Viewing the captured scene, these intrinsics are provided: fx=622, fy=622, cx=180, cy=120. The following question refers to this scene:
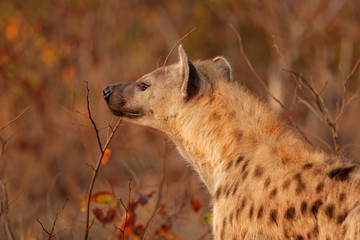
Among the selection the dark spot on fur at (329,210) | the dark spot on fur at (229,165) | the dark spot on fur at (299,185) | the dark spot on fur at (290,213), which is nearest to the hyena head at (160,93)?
the dark spot on fur at (229,165)

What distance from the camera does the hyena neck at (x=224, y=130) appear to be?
127 inches

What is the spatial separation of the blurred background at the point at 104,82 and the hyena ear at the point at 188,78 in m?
1.40

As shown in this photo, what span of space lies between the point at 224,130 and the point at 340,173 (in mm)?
750

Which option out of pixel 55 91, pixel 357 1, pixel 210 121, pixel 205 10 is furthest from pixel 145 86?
pixel 205 10

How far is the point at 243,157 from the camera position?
3178mm

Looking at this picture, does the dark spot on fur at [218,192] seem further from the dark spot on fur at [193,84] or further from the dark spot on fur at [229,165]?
the dark spot on fur at [193,84]

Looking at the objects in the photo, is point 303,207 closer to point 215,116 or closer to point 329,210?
point 329,210

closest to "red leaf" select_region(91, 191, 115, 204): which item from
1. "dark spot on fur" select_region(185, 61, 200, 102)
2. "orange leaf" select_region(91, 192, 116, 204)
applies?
"orange leaf" select_region(91, 192, 116, 204)

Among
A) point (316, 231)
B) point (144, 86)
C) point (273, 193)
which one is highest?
point (144, 86)

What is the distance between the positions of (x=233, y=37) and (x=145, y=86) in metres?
8.69

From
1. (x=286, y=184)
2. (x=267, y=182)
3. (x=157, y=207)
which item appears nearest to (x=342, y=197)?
(x=286, y=184)

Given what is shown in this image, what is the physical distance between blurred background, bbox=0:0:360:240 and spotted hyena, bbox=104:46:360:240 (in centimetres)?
124

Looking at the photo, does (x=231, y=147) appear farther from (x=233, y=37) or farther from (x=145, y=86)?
(x=233, y=37)

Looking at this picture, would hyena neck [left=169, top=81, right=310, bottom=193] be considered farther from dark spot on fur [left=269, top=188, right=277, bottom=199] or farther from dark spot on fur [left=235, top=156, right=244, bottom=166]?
dark spot on fur [left=269, top=188, right=277, bottom=199]
